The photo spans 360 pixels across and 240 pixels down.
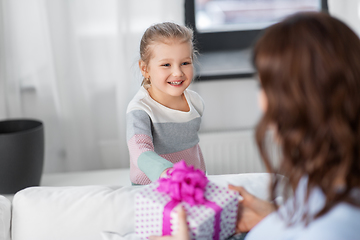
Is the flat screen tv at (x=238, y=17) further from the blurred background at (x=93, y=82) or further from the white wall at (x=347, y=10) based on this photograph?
the white wall at (x=347, y=10)

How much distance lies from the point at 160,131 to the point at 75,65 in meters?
0.90

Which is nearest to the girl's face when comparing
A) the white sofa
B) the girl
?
the girl

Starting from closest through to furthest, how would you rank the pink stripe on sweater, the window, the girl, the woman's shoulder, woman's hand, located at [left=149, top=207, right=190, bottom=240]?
the woman's shoulder
woman's hand, located at [left=149, top=207, right=190, bottom=240]
the pink stripe on sweater
the girl
the window

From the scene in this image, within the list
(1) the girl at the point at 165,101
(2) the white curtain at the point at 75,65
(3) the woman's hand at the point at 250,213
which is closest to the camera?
(3) the woman's hand at the point at 250,213

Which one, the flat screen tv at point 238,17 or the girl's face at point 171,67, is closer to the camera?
the girl's face at point 171,67

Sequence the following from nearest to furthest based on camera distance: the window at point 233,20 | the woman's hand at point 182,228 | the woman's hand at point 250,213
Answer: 1. the woman's hand at point 182,228
2. the woman's hand at point 250,213
3. the window at point 233,20

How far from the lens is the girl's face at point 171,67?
1224 mm

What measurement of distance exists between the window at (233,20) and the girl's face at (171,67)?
2.84 feet

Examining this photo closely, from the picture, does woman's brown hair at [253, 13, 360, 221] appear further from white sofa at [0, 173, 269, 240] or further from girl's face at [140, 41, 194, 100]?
girl's face at [140, 41, 194, 100]

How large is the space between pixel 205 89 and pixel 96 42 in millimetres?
610

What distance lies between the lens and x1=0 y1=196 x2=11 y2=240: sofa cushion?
39.0 inches

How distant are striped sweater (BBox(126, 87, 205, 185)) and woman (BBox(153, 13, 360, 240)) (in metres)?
0.54

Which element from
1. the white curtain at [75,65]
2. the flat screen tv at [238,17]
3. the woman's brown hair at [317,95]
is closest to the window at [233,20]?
the flat screen tv at [238,17]

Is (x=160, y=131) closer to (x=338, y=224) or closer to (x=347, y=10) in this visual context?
(x=338, y=224)
